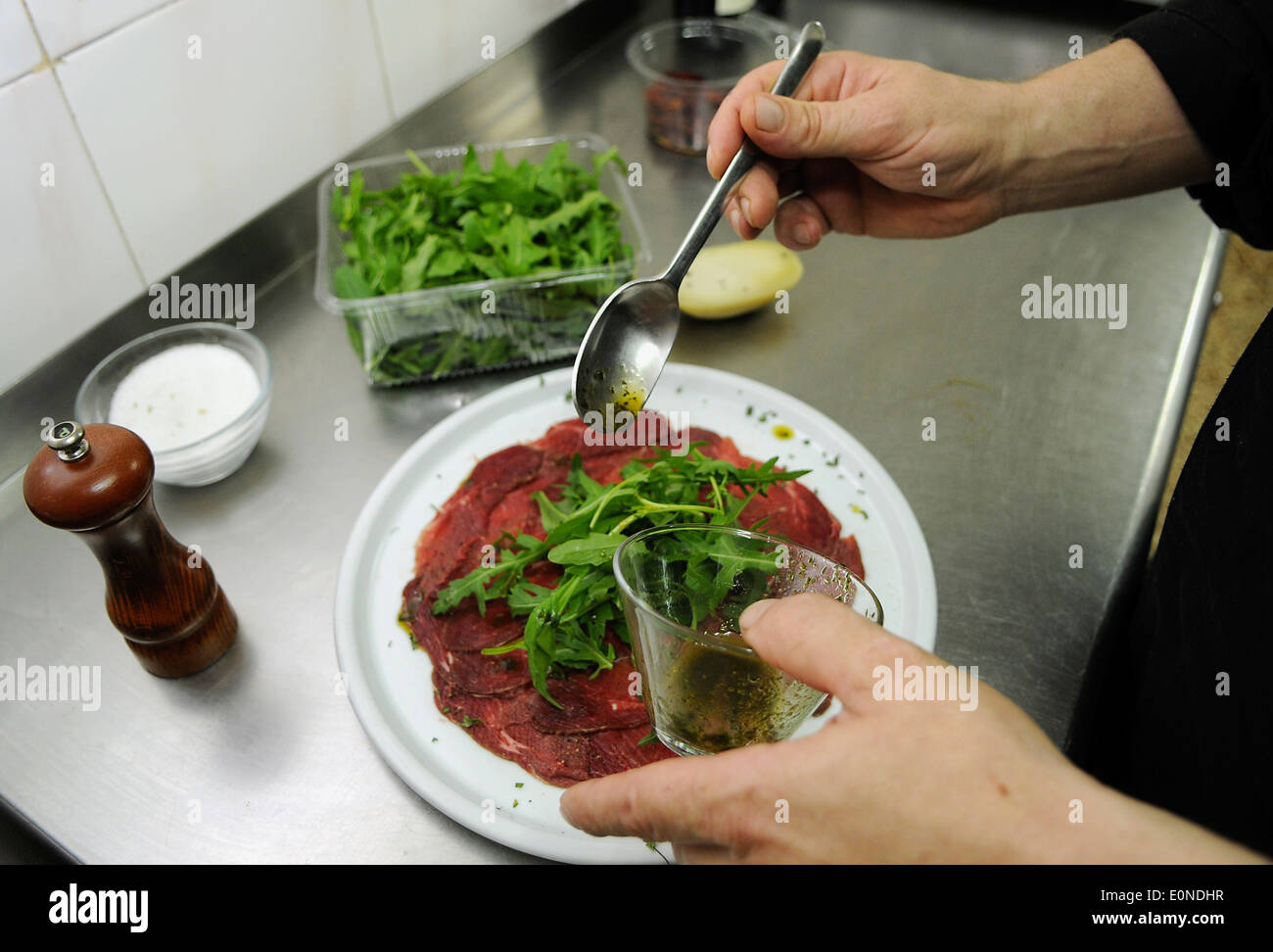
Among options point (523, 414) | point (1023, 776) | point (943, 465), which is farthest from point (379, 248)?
point (1023, 776)

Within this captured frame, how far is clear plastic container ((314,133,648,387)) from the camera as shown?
4.20 ft

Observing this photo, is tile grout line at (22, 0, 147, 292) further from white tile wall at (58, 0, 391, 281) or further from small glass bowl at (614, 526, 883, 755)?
small glass bowl at (614, 526, 883, 755)

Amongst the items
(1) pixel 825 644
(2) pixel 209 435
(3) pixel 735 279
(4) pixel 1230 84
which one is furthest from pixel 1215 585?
(2) pixel 209 435

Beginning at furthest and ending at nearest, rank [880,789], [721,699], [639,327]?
[639,327], [721,699], [880,789]

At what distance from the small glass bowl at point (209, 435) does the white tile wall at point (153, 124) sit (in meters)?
0.13

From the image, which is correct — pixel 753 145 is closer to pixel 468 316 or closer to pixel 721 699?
pixel 468 316

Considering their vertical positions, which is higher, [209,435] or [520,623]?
[209,435]

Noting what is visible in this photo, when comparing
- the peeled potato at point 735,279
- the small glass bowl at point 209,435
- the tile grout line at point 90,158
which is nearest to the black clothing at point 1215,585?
the peeled potato at point 735,279

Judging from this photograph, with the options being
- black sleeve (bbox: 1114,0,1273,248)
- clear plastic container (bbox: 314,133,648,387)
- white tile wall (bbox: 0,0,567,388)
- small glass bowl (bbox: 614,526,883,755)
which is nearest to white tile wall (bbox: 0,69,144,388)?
white tile wall (bbox: 0,0,567,388)

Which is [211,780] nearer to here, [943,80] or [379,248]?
[379,248]

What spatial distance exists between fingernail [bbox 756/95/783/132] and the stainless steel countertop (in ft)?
1.51

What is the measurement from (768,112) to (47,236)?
0.95 m

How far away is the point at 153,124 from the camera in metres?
1.29

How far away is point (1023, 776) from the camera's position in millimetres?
589
